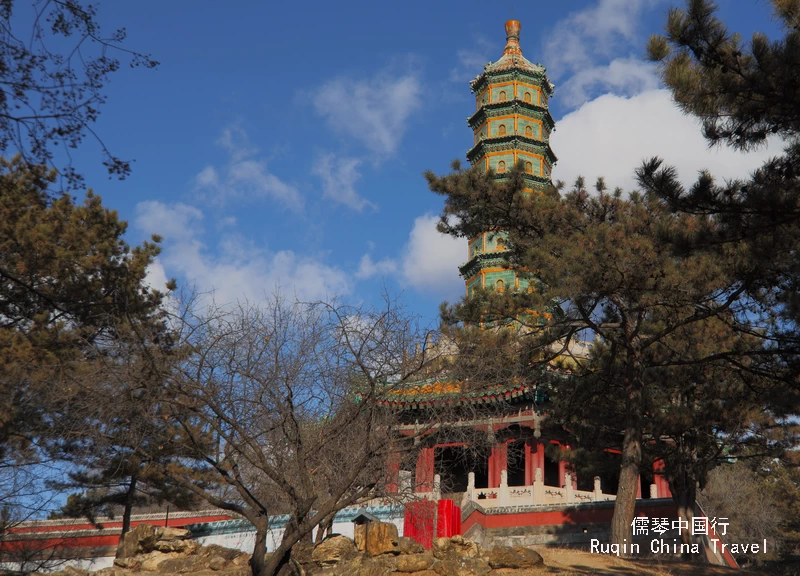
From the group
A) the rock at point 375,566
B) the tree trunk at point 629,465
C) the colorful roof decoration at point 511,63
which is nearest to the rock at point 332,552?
the rock at point 375,566

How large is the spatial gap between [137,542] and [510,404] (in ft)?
37.7

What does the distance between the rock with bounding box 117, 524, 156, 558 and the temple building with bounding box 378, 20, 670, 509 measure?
7.05 meters

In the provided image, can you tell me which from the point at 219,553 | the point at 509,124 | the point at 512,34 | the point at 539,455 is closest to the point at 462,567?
the point at 219,553

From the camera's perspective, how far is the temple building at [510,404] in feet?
66.4

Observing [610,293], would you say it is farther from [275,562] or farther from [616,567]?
[275,562]

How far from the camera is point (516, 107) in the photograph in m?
29.4

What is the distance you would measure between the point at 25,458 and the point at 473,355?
7.71 m

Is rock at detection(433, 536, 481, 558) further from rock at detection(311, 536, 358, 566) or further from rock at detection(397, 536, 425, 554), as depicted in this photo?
rock at detection(311, 536, 358, 566)

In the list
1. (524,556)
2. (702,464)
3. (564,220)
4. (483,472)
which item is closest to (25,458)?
(524,556)

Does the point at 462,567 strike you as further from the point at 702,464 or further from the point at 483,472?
the point at 483,472

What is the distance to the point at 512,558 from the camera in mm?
11508

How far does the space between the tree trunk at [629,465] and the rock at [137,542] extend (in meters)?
8.06

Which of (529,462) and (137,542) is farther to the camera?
(529,462)

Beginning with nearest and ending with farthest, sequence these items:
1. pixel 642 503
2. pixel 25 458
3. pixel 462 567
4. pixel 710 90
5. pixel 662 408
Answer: pixel 710 90 < pixel 462 567 < pixel 25 458 < pixel 662 408 < pixel 642 503
